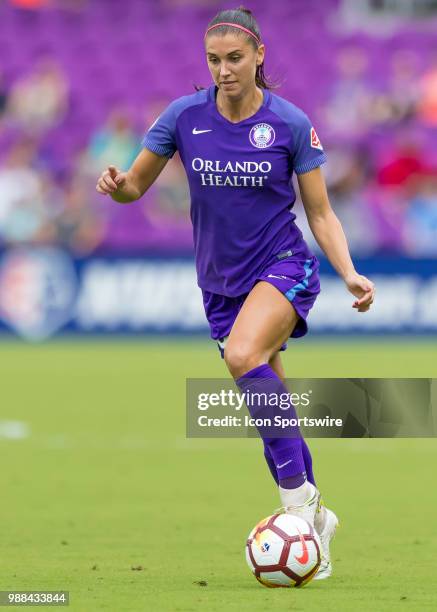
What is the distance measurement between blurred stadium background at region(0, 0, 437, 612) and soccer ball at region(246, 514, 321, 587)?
150mm

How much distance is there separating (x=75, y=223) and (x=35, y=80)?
4.16 m

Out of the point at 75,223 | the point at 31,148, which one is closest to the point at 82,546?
the point at 75,223

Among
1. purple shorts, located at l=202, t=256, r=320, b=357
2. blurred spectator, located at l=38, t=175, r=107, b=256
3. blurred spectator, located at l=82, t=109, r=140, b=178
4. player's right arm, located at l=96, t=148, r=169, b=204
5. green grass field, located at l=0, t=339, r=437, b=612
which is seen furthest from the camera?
blurred spectator, located at l=82, t=109, r=140, b=178

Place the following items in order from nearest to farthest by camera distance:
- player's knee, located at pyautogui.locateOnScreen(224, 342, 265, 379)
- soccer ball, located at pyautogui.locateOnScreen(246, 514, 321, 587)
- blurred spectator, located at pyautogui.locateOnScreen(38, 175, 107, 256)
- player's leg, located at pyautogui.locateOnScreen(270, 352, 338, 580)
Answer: soccer ball, located at pyautogui.locateOnScreen(246, 514, 321, 587) < player's knee, located at pyautogui.locateOnScreen(224, 342, 265, 379) < player's leg, located at pyautogui.locateOnScreen(270, 352, 338, 580) < blurred spectator, located at pyautogui.locateOnScreen(38, 175, 107, 256)

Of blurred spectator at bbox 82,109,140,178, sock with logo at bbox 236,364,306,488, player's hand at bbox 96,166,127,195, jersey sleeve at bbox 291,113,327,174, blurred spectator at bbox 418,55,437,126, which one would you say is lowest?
blurred spectator at bbox 82,109,140,178

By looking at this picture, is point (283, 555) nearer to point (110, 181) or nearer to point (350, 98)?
point (110, 181)

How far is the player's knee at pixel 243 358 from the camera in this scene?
6.03 meters

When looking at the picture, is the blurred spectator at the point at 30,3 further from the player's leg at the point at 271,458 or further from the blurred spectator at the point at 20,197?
the player's leg at the point at 271,458

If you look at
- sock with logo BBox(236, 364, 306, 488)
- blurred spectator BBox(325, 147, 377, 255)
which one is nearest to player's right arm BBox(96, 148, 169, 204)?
sock with logo BBox(236, 364, 306, 488)

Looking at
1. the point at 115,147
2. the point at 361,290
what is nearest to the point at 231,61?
the point at 361,290

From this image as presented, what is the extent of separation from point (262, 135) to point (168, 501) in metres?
2.87

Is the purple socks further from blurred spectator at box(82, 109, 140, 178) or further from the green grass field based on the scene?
blurred spectator at box(82, 109, 140, 178)

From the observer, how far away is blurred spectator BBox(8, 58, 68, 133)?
2055cm

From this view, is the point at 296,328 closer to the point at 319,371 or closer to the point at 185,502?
the point at 185,502
